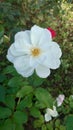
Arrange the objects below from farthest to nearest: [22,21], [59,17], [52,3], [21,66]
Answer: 1. [59,17]
2. [52,3]
3. [22,21]
4. [21,66]

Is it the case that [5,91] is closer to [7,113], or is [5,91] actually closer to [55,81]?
[7,113]

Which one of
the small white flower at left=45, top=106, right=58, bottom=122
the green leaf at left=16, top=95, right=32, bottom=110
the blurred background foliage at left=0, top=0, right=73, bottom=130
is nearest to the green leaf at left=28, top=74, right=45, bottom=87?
the green leaf at left=16, top=95, right=32, bottom=110

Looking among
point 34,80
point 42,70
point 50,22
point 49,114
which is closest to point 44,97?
point 34,80

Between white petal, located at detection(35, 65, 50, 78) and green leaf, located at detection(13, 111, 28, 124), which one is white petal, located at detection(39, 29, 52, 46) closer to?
white petal, located at detection(35, 65, 50, 78)

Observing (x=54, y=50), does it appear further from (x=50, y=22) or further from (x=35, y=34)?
(x=50, y=22)

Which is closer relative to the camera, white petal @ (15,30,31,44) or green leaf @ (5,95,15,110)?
white petal @ (15,30,31,44)

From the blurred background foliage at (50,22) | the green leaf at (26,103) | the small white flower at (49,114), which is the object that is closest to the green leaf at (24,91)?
the green leaf at (26,103)

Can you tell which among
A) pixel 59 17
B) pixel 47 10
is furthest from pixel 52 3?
pixel 59 17

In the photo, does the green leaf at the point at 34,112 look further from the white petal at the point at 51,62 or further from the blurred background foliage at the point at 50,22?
the blurred background foliage at the point at 50,22
